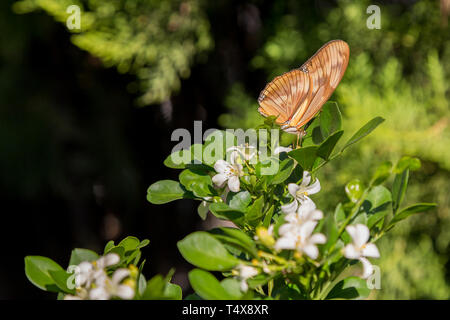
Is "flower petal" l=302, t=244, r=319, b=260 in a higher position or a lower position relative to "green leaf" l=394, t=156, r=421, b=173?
lower

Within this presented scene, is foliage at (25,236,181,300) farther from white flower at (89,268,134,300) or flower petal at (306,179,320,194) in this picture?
flower petal at (306,179,320,194)

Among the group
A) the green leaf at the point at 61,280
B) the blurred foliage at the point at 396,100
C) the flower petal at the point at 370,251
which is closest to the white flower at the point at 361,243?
the flower petal at the point at 370,251

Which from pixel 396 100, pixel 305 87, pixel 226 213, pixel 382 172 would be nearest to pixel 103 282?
pixel 226 213

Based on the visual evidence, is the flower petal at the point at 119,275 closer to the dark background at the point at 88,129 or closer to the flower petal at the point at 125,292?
the flower petal at the point at 125,292

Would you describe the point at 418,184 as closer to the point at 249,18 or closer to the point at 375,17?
the point at 375,17

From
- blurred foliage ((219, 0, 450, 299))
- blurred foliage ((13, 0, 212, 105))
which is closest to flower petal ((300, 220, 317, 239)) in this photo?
blurred foliage ((219, 0, 450, 299))

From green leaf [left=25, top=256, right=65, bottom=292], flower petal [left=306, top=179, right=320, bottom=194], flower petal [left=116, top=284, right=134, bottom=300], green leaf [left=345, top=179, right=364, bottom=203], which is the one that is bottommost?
flower petal [left=116, top=284, right=134, bottom=300]
